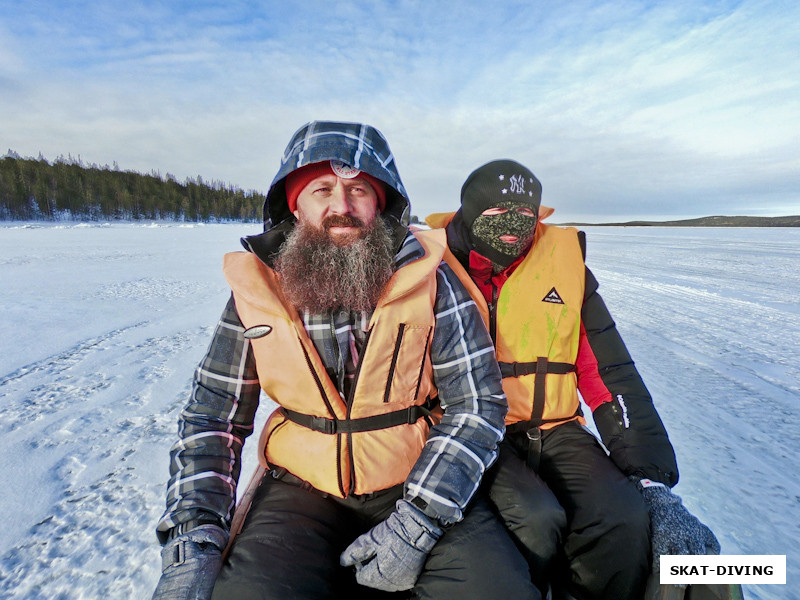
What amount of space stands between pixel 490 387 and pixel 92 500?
6.65 ft

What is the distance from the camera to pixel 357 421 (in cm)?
148

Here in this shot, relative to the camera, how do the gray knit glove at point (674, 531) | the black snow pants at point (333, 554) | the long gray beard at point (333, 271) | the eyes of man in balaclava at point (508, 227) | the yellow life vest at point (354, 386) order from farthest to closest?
the eyes of man in balaclava at point (508, 227) → the long gray beard at point (333, 271) → the yellow life vest at point (354, 386) → the gray knit glove at point (674, 531) → the black snow pants at point (333, 554)

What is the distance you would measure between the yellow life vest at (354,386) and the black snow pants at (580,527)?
39 centimetres

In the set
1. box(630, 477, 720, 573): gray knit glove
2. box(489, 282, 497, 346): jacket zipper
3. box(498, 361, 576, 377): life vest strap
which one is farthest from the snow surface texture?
box(489, 282, 497, 346): jacket zipper

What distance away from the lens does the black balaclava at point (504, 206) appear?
2.06 metres

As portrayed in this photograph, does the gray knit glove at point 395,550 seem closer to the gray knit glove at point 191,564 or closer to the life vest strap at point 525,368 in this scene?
the gray knit glove at point 191,564

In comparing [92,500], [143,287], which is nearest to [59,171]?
[143,287]

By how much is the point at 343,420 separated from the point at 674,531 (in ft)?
3.86

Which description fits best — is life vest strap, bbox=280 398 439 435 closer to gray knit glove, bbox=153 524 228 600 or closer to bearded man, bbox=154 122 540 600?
bearded man, bbox=154 122 540 600

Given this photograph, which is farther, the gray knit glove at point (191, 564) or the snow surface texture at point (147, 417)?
the snow surface texture at point (147, 417)

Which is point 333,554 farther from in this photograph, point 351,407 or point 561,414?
point 561,414

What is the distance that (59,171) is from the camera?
155ft

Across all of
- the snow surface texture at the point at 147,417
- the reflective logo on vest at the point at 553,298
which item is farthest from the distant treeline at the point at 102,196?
the reflective logo on vest at the point at 553,298

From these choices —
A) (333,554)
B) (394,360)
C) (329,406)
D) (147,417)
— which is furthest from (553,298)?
(147,417)
